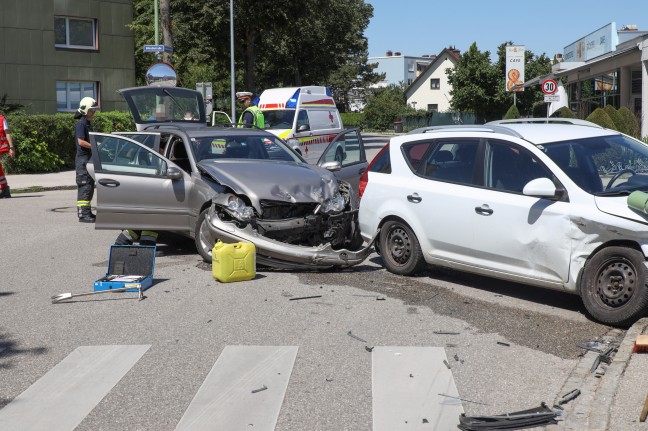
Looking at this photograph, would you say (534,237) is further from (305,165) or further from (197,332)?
(305,165)

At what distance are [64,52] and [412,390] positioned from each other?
103 ft

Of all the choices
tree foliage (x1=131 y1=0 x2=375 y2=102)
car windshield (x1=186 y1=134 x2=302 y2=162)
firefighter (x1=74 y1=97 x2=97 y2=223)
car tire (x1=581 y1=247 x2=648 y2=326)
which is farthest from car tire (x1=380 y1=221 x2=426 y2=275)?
tree foliage (x1=131 y1=0 x2=375 y2=102)

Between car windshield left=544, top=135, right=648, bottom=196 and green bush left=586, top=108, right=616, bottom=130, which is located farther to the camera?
green bush left=586, top=108, right=616, bottom=130

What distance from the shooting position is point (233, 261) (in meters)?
9.14

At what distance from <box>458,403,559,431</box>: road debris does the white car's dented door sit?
6319 millimetres

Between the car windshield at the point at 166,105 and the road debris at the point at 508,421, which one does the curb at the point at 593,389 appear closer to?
the road debris at the point at 508,421

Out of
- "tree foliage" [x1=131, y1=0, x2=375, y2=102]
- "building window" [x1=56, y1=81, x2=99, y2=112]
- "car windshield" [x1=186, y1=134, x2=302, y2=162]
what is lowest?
"car windshield" [x1=186, y1=134, x2=302, y2=162]

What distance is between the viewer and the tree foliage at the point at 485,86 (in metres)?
71.5

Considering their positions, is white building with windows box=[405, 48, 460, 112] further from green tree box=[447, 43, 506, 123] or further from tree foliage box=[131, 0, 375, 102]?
tree foliage box=[131, 0, 375, 102]

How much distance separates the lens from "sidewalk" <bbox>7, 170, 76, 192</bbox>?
21587 mm

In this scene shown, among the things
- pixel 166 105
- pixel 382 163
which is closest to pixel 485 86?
pixel 166 105

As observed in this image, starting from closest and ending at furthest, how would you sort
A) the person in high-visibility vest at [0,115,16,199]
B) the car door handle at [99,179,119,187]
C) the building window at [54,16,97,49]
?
the car door handle at [99,179,119,187] → the person in high-visibility vest at [0,115,16,199] → the building window at [54,16,97,49]

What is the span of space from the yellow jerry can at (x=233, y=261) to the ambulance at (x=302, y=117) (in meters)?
11.6

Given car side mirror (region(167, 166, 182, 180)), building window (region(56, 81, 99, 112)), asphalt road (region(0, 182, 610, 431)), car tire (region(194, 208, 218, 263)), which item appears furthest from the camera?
building window (region(56, 81, 99, 112))
